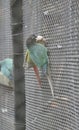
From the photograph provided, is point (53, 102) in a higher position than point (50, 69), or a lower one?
lower

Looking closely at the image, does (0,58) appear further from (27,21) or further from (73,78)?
(73,78)

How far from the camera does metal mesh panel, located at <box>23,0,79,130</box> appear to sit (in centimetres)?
158

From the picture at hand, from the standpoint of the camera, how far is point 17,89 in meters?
2.21

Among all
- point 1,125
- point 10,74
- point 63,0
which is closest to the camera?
point 63,0

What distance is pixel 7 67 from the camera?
8.21 feet

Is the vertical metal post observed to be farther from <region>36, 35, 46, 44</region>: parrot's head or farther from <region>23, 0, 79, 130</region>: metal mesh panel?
<region>36, 35, 46, 44</region>: parrot's head

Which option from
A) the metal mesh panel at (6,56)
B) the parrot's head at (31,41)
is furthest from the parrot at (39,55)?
the metal mesh panel at (6,56)

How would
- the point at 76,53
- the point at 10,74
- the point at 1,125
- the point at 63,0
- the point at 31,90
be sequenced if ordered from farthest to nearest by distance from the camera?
the point at 1,125 → the point at 10,74 → the point at 31,90 → the point at 63,0 → the point at 76,53

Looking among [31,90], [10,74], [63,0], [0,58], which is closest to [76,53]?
[63,0]

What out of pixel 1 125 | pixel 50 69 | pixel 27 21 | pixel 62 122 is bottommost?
pixel 1 125

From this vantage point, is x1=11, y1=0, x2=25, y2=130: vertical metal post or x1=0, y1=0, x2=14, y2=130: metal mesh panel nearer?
x1=11, y1=0, x2=25, y2=130: vertical metal post

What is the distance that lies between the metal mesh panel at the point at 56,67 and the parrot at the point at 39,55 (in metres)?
0.04

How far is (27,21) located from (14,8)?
0.44 ft

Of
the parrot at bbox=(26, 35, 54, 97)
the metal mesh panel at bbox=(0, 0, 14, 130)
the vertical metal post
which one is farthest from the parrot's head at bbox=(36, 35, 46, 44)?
the metal mesh panel at bbox=(0, 0, 14, 130)
